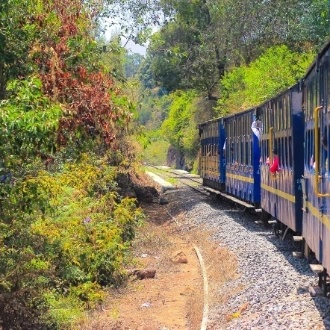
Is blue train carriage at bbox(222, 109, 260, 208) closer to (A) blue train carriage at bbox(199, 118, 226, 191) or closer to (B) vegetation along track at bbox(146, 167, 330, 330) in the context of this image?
(A) blue train carriage at bbox(199, 118, 226, 191)

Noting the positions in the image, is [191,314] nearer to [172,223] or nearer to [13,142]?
[13,142]

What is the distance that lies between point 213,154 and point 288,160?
1384 centimetres

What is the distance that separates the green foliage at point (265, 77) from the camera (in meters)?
30.6

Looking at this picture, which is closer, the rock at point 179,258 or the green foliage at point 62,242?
the green foliage at point 62,242

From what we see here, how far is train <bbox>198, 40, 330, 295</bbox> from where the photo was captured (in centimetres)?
782

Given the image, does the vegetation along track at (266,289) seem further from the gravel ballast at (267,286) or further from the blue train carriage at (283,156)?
the blue train carriage at (283,156)

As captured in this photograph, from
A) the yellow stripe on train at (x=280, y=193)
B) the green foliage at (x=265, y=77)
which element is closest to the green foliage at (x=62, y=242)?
the yellow stripe on train at (x=280, y=193)

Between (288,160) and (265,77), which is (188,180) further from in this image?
(288,160)

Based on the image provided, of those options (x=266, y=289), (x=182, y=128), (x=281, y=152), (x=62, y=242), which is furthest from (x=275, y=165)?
(x=182, y=128)

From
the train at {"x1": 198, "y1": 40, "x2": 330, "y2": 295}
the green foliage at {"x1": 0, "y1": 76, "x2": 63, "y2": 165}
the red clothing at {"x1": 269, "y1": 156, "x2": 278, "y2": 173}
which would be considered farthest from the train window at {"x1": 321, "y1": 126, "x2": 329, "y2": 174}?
the red clothing at {"x1": 269, "y1": 156, "x2": 278, "y2": 173}

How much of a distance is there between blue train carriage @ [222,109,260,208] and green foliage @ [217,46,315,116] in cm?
777

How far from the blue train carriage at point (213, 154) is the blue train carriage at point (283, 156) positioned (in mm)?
7727

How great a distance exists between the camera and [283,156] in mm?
12961

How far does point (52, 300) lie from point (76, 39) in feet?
14.0
